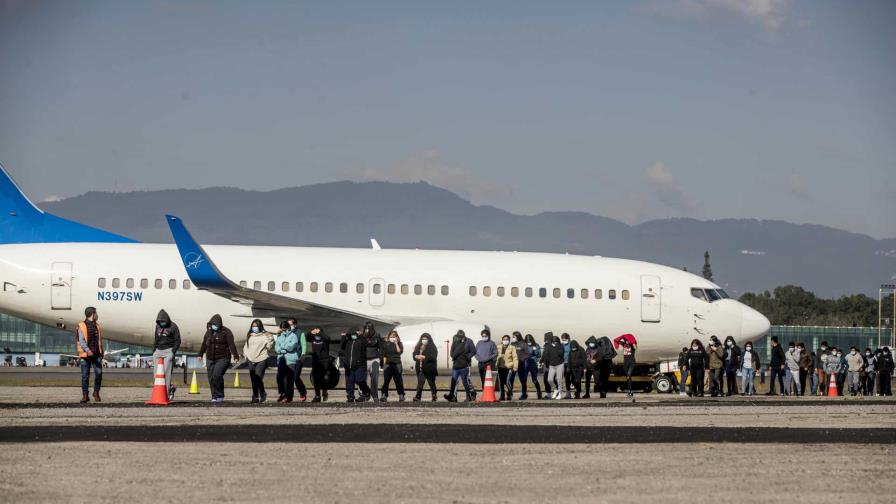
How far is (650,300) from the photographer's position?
3638 centimetres

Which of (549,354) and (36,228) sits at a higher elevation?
(36,228)

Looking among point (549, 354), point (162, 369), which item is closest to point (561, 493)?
point (162, 369)

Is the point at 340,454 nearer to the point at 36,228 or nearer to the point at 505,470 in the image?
the point at 505,470

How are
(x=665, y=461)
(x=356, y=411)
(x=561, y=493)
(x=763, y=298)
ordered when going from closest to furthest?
(x=561, y=493), (x=665, y=461), (x=356, y=411), (x=763, y=298)

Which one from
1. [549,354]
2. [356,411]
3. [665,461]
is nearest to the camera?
[665,461]

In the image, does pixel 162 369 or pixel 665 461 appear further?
pixel 162 369

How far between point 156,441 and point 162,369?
9.04m

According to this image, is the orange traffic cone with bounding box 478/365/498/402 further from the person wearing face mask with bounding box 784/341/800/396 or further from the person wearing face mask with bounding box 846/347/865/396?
the person wearing face mask with bounding box 846/347/865/396

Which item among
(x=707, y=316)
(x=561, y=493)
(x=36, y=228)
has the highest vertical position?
(x=36, y=228)

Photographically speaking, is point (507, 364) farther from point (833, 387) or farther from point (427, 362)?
point (833, 387)

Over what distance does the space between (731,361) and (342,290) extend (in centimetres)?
1034

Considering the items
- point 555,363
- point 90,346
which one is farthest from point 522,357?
point 90,346

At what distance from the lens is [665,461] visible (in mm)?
15055

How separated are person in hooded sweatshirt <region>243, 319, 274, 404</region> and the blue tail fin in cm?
1124
